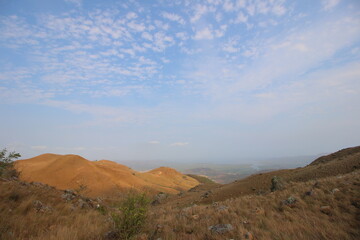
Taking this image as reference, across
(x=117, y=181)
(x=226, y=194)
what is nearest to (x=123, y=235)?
(x=226, y=194)

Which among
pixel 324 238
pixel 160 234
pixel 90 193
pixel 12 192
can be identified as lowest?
pixel 90 193

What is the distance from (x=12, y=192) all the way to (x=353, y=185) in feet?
43.9

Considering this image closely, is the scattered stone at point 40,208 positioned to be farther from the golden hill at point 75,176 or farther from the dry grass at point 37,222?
the golden hill at point 75,176

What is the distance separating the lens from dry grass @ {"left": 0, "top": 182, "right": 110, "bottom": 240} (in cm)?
450

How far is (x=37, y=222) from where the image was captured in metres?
5.34

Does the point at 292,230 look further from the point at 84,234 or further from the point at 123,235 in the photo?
the point at 84,234

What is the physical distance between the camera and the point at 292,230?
4410 mm

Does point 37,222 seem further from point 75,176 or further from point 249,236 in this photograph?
point 75,176

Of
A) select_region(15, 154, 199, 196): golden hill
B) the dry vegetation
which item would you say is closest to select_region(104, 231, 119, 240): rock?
the dry vegetation

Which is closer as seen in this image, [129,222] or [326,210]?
[129,222]

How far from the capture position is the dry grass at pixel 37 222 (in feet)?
14.8

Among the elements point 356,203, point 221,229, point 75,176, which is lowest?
point 75,176

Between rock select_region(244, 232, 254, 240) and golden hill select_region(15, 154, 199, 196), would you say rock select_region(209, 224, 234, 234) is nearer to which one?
rock select_region(244, 232, 254, 240)

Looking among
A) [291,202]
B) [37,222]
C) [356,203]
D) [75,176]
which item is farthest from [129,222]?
[75,176]
